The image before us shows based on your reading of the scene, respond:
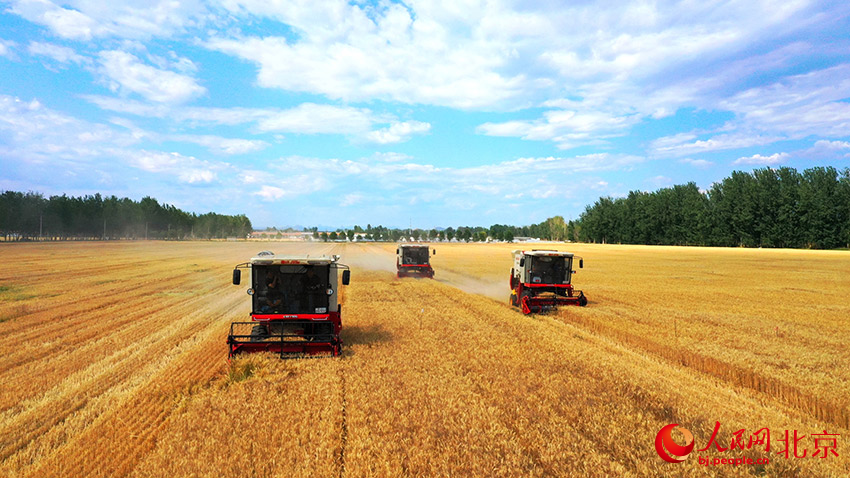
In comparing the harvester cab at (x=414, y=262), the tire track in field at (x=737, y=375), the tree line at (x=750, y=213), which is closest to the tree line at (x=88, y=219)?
the harvester cab at (x=414, y=262)

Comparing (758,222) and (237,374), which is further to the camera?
(758,222)

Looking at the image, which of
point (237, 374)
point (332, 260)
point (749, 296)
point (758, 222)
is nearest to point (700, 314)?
point (749, 296)

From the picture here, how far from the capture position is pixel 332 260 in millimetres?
11789

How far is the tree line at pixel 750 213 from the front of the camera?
81375mm

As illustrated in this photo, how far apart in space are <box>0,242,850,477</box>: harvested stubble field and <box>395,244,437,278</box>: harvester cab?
1493 centimetres

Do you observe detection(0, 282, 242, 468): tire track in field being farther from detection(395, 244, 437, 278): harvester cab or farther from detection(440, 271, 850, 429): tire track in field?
detection(395, 244, 437, 278): harvester cab

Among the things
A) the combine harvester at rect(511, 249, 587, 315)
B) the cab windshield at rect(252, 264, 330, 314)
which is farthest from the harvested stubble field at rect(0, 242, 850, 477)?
the combine harvester at rect(511, 249, 587, 315)

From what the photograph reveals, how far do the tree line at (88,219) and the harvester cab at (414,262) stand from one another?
112m

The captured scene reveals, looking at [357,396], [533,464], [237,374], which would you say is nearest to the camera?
[533,464]

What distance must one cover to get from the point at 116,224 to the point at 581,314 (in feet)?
516

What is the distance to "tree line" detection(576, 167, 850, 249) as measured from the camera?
81375 millimetres

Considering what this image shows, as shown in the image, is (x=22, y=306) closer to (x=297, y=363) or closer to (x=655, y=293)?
Result: (x=297, y=363)

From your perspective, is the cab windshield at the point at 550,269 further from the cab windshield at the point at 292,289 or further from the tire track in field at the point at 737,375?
the cab windshield at the point at 292,289

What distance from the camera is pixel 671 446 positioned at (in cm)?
660
